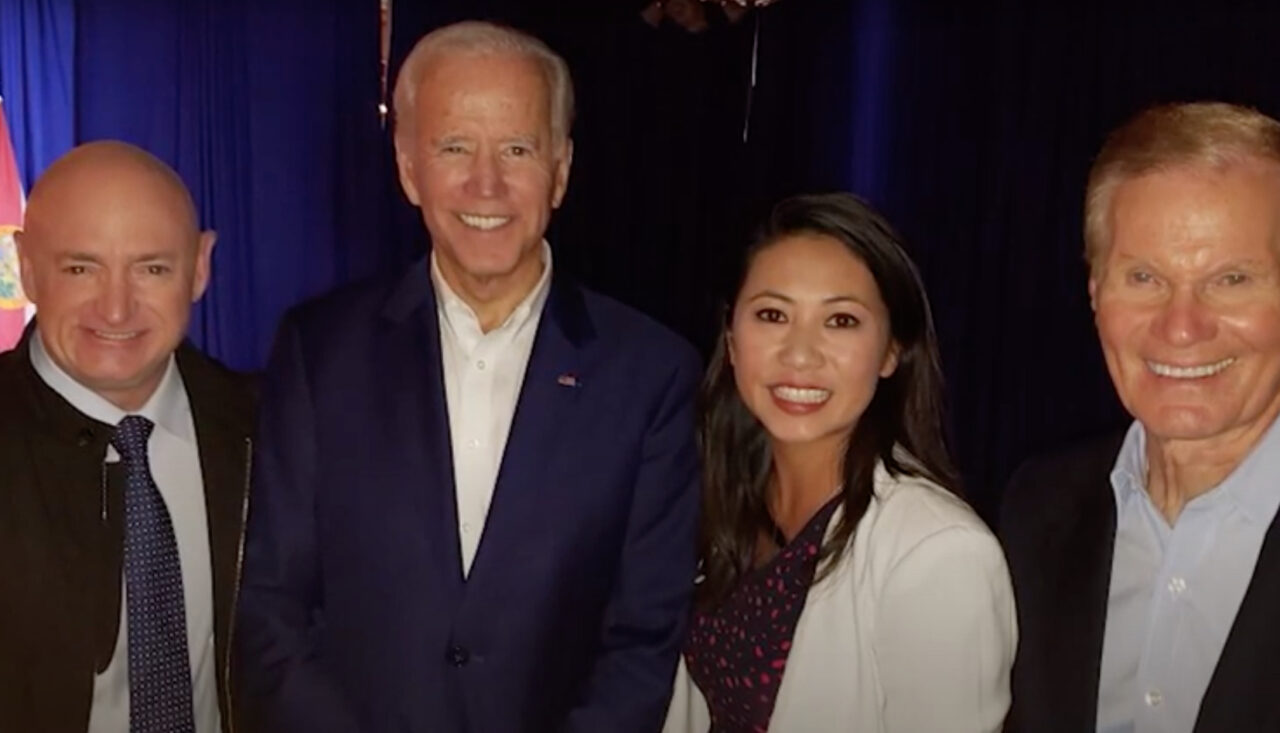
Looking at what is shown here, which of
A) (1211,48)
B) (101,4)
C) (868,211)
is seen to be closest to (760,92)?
(1211,48)

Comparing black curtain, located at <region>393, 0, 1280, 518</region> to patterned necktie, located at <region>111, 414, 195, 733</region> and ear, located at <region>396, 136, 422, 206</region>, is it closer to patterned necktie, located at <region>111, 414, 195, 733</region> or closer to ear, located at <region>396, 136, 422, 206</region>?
ear, located at <region>396, 136, 422, 206</region>

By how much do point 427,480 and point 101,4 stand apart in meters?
5.35

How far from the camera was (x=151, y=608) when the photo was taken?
213 cm

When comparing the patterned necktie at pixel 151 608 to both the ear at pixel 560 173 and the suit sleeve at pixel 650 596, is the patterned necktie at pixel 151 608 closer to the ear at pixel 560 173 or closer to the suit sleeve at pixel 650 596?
the suit sleeve at pixel 650 596

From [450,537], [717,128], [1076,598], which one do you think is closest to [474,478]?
[450,537]

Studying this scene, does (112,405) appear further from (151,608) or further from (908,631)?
(908,631)

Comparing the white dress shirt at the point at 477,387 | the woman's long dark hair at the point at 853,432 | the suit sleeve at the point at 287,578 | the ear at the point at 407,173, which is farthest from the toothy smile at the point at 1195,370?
the suit sleeve at the point at 287,578

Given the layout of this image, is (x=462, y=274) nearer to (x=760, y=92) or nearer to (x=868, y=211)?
(x=868, y=211)

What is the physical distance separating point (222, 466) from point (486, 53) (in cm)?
87

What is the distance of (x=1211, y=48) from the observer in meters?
5.51

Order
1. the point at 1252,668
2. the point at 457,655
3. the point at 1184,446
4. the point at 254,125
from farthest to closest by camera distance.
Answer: the point at 254,125 < the point at 457,655 < the point at 1184,446 < the point at 1252,668

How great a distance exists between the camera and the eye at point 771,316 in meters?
2.07

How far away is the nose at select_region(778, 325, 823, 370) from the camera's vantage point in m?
2.03

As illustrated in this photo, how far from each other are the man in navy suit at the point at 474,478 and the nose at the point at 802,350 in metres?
0.19
